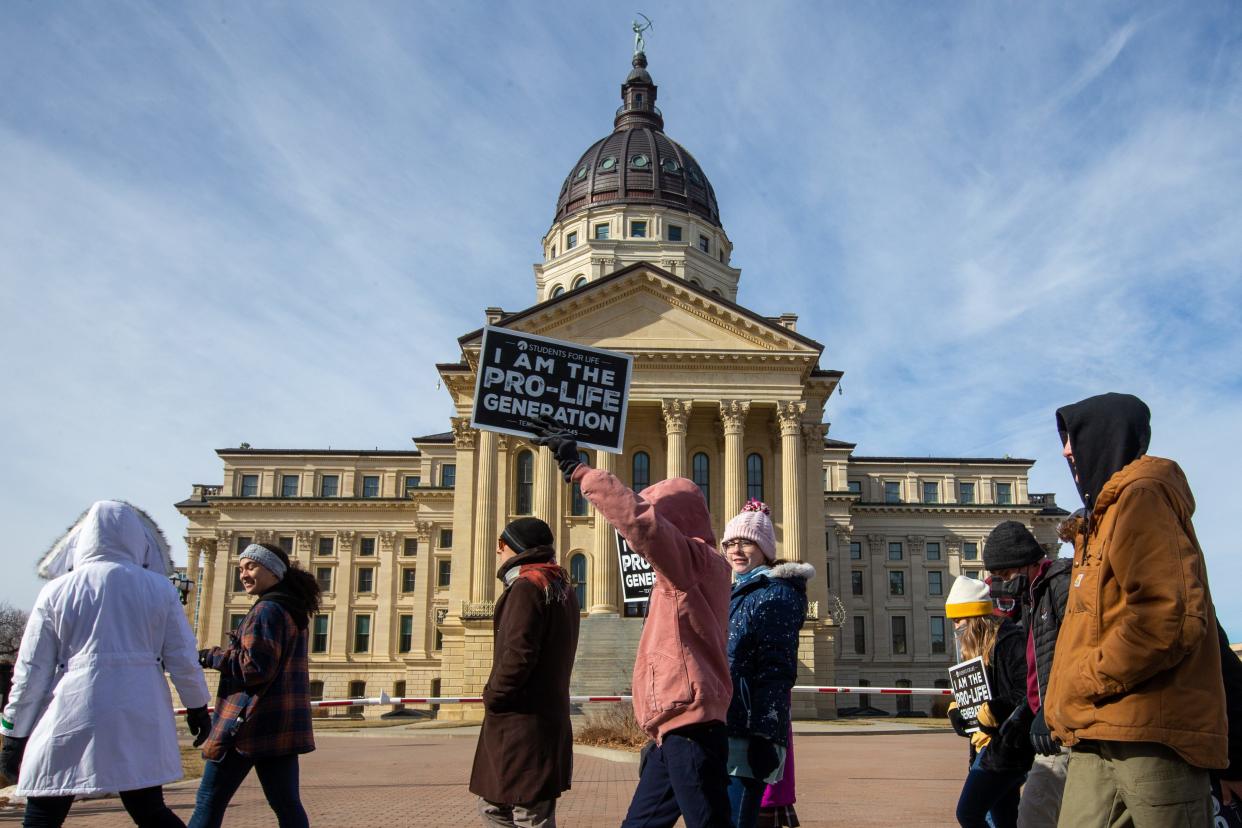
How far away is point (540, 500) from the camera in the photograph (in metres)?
43.4

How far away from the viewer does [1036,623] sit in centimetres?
537

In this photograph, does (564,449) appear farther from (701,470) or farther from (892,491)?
(892,491)

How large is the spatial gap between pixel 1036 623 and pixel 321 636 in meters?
67.1

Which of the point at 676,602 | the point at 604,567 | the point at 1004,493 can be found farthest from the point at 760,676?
the point at 1004,493

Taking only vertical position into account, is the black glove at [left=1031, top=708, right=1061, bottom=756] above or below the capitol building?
below

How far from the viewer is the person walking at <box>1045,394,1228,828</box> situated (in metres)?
3.59

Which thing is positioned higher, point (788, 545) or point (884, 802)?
point (788, 545)

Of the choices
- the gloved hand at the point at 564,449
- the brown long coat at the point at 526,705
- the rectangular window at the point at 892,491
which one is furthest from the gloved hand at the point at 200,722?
the rectangular window at the point at 892,491

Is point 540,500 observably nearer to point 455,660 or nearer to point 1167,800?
point 455,660

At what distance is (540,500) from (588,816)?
33220mm

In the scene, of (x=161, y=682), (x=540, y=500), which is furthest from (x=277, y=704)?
(x=540, y=500)

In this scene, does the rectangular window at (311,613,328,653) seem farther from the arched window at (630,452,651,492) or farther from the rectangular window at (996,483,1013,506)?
the rectangular window at (996,483,1013,506)

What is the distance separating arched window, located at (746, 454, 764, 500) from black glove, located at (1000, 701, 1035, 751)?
39.9 metres

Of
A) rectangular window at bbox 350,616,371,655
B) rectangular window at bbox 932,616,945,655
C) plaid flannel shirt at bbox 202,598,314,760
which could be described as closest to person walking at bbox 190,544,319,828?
plaid flannel shirt at bbox 202,598,314,760
